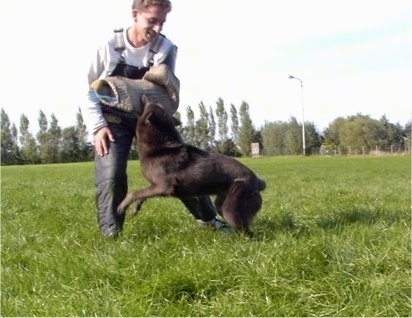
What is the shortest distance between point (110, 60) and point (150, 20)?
60cm

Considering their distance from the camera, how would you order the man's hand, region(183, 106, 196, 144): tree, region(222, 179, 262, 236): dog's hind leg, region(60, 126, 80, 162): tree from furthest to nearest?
region(60, 126, 80, 162): tree → region(183, 106, 196, 144): tree → the man's hand → region(222, 179, 262, 236): dog's hind leg

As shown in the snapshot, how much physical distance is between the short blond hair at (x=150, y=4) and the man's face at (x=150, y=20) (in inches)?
1.2

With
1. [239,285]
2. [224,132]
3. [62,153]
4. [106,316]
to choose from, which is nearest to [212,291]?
[239,285]

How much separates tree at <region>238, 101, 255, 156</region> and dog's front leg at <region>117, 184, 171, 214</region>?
65829 millimetres

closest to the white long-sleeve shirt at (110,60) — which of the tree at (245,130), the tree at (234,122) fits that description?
the tree at (245,130)

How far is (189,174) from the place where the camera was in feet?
16.8

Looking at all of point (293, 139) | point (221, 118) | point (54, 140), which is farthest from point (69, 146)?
point (293, 139)

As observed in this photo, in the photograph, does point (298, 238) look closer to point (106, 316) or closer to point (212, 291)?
point (212, 291)

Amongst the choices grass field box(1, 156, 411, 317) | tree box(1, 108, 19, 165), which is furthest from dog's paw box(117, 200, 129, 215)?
tree box(1, 108, 19, 165)

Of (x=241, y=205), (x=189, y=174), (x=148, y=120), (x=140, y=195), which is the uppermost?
(x=148, y=120)

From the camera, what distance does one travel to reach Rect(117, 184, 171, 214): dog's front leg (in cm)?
518

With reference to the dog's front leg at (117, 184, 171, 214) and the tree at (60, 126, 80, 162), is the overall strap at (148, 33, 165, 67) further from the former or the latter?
the tree at (60, 126, 80, 162)

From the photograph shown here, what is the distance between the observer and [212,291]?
141 inches

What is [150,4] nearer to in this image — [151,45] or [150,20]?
[150,20]
